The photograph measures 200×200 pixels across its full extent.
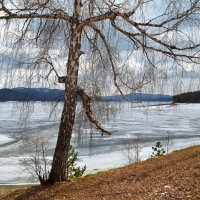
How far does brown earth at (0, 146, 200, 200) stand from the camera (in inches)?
266

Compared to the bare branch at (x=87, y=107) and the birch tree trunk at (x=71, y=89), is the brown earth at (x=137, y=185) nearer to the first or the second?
the birch tree trunk at (x=71, y=89)

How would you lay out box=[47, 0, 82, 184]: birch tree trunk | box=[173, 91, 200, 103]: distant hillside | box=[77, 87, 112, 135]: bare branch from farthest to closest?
box=[77, 87, 112, 135]: bare branch
box=[47, 0, 82, 184]: birch tree trunk
box=[173, 91, 200, 103]: distant hillside

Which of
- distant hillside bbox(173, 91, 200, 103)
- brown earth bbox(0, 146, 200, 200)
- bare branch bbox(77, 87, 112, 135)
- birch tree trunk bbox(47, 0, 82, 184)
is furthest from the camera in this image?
bare branch bbox(77, 87, 112, 135)

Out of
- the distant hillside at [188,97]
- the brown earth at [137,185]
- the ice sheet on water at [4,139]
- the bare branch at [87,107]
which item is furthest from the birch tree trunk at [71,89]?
the ice sheet on water at [4,139]

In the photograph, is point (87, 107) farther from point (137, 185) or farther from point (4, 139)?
point (4, 139)

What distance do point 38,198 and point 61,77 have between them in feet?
7.92

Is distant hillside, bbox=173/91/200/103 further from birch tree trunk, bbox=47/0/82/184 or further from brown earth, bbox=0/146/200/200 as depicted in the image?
birch tree trunk, bbox=47/0/82/184

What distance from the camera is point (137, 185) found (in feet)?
24.6

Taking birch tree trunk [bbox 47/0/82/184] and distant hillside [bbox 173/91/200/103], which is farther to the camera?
birch tree trunk [bbox 47/0/82/184]

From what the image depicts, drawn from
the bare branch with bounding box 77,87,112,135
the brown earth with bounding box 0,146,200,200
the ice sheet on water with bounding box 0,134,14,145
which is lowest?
the ice sheet on water with bounding box 0,134,14,145

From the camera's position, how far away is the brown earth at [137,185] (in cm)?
675

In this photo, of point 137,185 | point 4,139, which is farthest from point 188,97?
point 4,139

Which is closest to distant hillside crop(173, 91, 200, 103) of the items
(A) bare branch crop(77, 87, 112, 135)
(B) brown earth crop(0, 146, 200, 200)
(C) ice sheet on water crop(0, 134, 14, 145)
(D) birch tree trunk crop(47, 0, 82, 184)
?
(B) brown earth crop(0, 146, 200, 200)

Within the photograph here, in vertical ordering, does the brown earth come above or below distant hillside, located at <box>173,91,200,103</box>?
below
